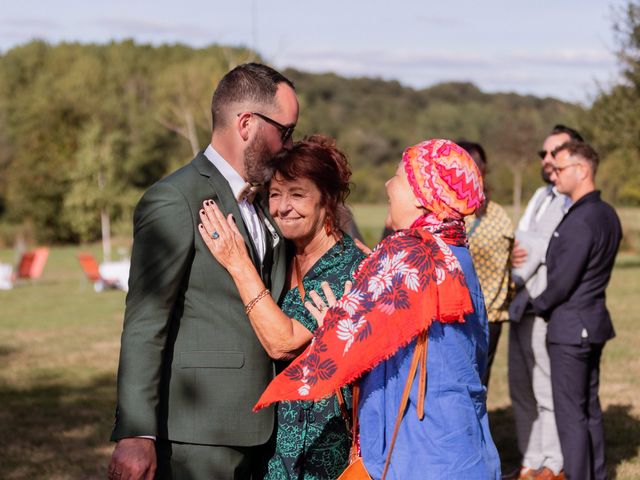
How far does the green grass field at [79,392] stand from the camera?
7.77m

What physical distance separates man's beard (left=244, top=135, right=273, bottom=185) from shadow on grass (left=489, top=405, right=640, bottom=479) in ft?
14.8

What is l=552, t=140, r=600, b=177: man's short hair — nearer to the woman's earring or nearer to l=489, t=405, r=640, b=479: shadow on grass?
l=489, t=405, r=640, b=479: shadow on grass

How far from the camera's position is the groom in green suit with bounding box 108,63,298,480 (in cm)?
310

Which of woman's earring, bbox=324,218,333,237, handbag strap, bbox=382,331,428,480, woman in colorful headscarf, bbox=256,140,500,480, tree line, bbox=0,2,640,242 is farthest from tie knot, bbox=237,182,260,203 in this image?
tree line, bbox=0,2,640,242

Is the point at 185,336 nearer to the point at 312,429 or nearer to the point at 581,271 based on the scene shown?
the point at 312,429

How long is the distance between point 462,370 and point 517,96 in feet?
428

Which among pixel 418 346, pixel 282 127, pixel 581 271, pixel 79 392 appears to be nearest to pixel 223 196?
pixel 282 127

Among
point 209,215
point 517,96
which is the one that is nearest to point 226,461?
point 209,215

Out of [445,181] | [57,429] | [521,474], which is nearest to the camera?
[445,181]

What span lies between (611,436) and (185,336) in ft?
19.7

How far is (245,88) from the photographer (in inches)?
136

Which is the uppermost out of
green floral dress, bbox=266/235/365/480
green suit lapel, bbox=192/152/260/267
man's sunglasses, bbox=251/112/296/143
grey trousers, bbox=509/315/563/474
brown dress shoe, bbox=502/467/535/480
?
man's sunglasses, bbox=251/112/296/143

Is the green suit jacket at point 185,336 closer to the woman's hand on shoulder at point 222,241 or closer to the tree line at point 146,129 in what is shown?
the woman's hand on shoulder at point 222,241

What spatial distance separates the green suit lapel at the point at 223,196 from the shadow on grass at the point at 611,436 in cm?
461
